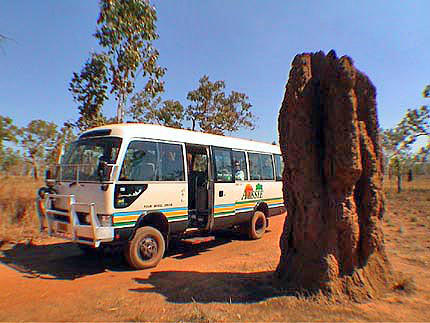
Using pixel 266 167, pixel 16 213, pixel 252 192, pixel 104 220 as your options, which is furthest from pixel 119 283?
pixel 266 167

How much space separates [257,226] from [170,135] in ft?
15.0

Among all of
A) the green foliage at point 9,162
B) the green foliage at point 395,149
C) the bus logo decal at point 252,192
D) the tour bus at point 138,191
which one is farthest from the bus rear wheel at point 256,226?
the green foliage at point 395,149

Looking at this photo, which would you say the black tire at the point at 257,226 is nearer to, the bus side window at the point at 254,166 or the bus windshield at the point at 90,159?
the bus side window at the point at 254,166

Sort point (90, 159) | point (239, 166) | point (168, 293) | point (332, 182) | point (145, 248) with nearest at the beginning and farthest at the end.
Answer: point (332, 182) → point (168, 293) → point (145, 248) → point (90, 159) → point (239, 166)

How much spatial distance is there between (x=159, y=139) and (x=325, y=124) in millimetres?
3552

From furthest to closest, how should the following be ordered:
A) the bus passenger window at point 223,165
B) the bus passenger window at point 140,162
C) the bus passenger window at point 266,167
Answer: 1. the bus passenger window at point 266,167
2. the bus passenger window at point 223,165
3. the bus passenger window at point 140,162

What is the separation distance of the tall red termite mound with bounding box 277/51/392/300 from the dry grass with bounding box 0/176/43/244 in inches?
303

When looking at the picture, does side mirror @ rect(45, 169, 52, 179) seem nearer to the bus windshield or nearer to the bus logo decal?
the bus windshield

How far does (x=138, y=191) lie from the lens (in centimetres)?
594

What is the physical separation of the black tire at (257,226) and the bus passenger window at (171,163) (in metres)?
3.37

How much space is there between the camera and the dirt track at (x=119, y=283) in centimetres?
404

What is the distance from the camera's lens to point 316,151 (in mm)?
4582

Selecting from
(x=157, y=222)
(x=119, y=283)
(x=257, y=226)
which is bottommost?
(x=119, y=283)

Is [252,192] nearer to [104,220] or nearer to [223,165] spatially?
[223,165]
